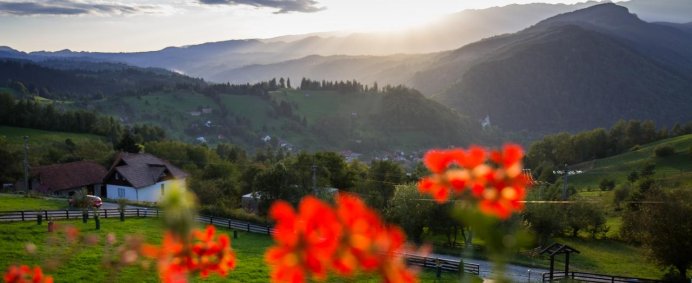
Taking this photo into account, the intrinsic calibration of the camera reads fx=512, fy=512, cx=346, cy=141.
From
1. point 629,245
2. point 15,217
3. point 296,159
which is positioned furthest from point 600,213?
point 15,217

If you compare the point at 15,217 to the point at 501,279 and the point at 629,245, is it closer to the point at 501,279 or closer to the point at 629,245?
the point at 501,279

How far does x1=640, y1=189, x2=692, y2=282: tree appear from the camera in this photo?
1197 inches

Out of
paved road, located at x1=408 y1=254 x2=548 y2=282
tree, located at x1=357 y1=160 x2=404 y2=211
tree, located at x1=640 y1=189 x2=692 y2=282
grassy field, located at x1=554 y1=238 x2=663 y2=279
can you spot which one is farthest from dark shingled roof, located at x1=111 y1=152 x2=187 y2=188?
tree, located at x1=640 y1=189 x2=692 y2=282

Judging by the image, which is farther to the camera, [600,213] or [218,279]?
[600,213]

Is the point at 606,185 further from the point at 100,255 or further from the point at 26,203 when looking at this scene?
the point at 26,203

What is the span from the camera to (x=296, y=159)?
170 feet

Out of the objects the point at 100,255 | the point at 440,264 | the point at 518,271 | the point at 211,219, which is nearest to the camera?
the point at 100,255

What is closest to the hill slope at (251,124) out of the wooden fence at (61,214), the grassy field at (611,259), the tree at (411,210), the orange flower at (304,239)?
the wooden fence at (61,214)

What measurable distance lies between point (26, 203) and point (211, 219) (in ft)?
55.3

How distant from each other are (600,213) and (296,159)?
29.0m

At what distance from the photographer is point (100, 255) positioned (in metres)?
26.7

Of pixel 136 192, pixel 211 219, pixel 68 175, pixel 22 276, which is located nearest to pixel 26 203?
pixel 136 192

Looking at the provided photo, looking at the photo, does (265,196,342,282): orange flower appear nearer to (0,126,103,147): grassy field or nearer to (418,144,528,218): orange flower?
(418,144,528,218): orange flower

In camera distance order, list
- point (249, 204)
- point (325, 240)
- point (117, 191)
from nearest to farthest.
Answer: point (325, 240)
point (249, 204)
point (117, 191)
